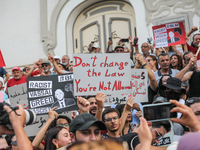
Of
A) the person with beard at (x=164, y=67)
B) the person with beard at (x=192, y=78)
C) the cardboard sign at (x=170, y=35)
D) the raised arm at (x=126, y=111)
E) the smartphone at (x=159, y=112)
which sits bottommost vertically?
the raised arm at (x=126, y=111)

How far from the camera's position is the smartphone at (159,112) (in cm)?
254

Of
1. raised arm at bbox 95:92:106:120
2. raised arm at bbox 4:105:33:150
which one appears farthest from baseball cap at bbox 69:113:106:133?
raised arm at bbox 95:92:106:120

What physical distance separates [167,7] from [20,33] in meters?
5.72

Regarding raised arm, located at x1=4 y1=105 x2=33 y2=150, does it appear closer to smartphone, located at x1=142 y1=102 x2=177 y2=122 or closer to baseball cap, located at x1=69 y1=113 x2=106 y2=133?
baseball cap, located at x1=69 y1=113 x2=106 y2=133

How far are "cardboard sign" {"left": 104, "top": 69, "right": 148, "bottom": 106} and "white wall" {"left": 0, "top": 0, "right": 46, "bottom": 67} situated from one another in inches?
263

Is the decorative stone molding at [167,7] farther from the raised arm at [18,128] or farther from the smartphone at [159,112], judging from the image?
the raised arm at [18,128]

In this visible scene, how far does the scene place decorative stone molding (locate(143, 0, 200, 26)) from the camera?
7937 mm

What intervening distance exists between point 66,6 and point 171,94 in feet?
24.5

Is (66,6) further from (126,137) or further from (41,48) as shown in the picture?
(126,137)

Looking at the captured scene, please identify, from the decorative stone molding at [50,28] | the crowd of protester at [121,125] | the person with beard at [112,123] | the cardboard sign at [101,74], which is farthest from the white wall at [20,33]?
the person with beard at [112,123]

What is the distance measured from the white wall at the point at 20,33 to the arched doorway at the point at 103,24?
150 cm

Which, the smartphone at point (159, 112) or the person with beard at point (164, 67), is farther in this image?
the person with beard at point (164, 67)

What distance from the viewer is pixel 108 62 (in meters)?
4.09

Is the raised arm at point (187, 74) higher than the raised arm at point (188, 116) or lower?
higher
